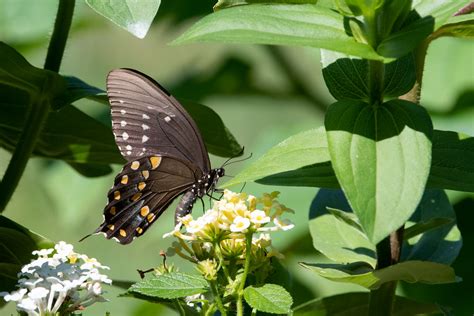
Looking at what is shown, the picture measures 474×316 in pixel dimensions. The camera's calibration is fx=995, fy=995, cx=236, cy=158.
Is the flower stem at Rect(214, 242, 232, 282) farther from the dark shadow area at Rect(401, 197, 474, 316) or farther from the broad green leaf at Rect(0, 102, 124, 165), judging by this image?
the dark shadow area at Rect(401, 197, 474, 316)

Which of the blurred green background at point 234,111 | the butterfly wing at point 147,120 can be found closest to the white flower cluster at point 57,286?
the butterfly wing at point 147,120

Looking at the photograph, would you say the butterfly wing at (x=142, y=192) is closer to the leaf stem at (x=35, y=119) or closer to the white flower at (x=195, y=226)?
the leaf stem at (x=35, y=119)

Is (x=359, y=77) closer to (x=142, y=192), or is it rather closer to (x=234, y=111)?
(x=142, y=192)

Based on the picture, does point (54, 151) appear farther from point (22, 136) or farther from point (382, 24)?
point (382, 24)

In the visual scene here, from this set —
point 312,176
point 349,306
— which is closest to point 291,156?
point 312,176

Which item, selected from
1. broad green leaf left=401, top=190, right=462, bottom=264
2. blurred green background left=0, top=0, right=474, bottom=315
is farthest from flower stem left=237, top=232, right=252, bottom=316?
blurred green background left=0, top=0, right=474, bottom=315


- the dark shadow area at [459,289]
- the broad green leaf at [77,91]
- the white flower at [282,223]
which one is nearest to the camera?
the white flower at [282,223]

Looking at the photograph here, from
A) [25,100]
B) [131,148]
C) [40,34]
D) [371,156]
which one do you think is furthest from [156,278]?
[40,34]
